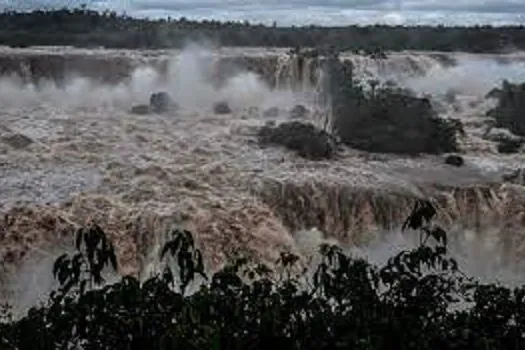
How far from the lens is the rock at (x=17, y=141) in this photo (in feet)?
68.8

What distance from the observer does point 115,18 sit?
56.2 m

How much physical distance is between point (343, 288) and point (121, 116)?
20.1 m

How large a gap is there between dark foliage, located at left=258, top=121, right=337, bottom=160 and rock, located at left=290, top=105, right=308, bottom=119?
13.3 ft

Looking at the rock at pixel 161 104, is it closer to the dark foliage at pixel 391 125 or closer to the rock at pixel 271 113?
the rock at pixel 271 113

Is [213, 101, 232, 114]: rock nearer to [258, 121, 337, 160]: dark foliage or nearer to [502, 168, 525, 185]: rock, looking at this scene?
[258, 121, 337, 160]: dark foliage

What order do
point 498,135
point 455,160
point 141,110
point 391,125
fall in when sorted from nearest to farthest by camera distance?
point 455,160 < point 391,125 < point 498,135 < point 141,110

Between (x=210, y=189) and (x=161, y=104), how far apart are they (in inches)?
391

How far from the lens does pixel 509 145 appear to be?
77.3 ft

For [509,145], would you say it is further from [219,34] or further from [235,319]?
[219,34]

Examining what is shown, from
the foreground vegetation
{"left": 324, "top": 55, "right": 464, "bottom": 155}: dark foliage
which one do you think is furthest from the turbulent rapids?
the foreground vegetation

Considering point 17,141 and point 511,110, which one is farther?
point 511,110

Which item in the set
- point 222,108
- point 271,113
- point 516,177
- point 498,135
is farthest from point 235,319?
point 222,108

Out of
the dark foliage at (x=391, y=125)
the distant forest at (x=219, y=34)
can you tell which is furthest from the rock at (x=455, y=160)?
the distant forest at (x=219, y=34)

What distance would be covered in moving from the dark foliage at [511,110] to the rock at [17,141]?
12.2 m
